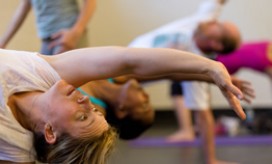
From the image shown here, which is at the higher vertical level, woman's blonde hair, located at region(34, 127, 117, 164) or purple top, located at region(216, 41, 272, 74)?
woman's blonde hair, located at region(34, 127, 117, 164)

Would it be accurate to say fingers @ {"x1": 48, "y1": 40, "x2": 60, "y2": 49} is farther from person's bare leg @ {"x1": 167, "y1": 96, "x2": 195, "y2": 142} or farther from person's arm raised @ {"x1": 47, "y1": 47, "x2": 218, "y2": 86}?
person's bare leg @ {"x1": 167, "y1": 96, "x2": 195, "y2": 142}

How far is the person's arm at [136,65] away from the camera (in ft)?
3.42

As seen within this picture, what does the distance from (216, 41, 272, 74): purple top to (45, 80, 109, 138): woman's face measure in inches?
61.0

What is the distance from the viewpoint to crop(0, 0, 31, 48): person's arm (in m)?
1.71

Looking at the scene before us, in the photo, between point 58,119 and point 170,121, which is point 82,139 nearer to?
point 58,119

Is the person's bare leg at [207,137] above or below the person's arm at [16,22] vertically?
below

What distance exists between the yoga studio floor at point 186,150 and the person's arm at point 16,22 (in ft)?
2.47

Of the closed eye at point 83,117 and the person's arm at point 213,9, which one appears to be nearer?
the closed eye at point 83,117

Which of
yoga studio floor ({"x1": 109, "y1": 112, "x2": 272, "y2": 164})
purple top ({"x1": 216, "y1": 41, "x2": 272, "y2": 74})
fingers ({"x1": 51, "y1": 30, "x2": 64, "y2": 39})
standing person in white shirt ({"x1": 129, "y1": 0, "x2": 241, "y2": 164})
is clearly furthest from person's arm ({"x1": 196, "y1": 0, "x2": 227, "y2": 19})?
fingers ({"x1": 51, "y1": 30, "x2": 64, "y2": 39})

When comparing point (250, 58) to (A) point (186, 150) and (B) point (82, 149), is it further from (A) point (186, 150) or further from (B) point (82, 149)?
(B) point (82, 149)

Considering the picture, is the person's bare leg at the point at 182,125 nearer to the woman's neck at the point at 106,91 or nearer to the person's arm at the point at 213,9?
the person's arm at the point at 213,9

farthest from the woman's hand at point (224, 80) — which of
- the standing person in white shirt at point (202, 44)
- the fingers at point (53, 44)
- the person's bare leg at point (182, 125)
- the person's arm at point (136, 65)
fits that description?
the person's bare leg at point (182, 125)

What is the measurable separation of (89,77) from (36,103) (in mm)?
135

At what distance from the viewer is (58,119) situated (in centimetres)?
109
